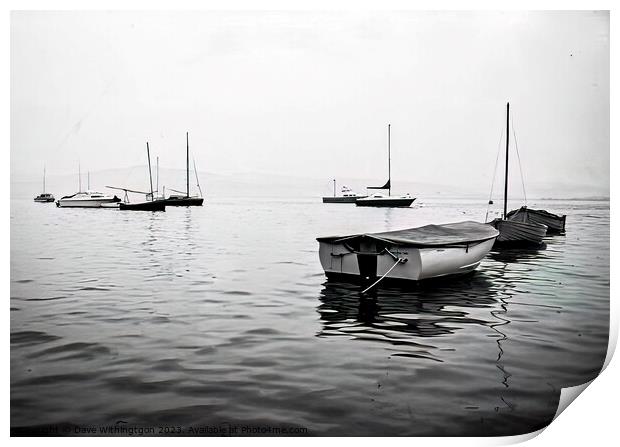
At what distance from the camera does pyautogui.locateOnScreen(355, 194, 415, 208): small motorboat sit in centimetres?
540

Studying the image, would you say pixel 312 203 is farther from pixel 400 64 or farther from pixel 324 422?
pixel 324 422

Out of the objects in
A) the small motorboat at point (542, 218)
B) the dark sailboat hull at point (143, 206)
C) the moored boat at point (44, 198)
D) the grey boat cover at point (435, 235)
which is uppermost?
the moored boat at point (44, 198)

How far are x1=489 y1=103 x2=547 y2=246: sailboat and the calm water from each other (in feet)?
1.48

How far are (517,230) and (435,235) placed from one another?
145cm

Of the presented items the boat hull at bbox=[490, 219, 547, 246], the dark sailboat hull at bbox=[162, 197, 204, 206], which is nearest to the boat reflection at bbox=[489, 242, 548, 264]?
the boat hull at bbox=[490, 219, 547, 246]

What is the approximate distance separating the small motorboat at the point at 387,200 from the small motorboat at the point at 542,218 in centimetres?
105

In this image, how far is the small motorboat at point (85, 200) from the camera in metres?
4.66

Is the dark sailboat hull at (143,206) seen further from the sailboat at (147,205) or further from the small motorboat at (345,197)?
the small motorboat at (345,197)

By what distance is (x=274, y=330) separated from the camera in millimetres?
4766

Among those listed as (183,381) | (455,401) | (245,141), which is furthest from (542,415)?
(245,141)

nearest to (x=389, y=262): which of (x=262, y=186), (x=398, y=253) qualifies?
(x=398, y=253)

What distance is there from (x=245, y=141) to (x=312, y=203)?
2.63ft

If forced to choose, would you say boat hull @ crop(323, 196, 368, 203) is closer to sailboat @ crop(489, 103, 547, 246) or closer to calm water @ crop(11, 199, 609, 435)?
calm water @ crop(11, 199, 609, 435)

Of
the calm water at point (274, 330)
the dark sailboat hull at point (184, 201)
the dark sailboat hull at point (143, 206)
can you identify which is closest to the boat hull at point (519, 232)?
the calm water at point (274, 330)
